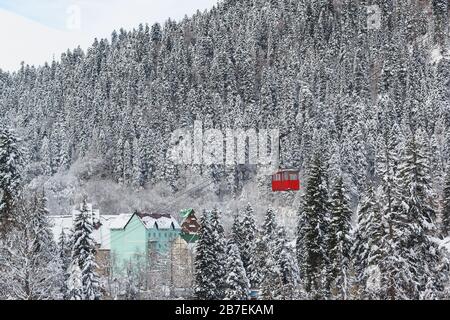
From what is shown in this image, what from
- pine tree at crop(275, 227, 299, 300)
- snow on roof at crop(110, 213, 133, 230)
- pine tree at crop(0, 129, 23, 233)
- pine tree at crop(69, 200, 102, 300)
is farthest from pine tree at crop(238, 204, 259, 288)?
snow on roof at crop(110, 213, 133, 230)

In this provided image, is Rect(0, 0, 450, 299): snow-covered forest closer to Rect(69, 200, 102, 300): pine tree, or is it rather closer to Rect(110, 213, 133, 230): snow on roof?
Rect(69, 200, 102, 300): pine tree

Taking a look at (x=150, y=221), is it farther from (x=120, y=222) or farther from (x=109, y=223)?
(x=109, y=223)

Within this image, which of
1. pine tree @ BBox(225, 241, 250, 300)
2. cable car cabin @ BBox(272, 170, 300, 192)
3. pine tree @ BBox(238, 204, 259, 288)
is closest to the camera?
pine tree @ BBox(225, 241, 250, 300)

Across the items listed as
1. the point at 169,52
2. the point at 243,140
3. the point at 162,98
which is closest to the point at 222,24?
the point at 169,52

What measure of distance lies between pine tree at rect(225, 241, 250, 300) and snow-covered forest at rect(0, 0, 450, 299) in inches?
4.4

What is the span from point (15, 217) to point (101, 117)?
142 metres

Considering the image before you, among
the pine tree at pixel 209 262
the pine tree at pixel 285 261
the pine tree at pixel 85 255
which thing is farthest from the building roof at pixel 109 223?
the pine tree at pixel 85 255

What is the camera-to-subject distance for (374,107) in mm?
130625

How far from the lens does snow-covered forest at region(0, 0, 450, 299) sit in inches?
1471

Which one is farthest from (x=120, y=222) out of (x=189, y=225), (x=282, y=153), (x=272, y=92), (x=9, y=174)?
(x=272, y=92)

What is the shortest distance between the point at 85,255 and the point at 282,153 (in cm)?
9013

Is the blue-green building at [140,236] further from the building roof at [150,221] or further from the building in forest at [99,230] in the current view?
the building in forest at [99,230]

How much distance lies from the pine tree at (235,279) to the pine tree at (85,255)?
10.4m

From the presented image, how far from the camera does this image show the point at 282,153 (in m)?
127
